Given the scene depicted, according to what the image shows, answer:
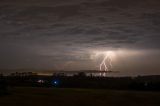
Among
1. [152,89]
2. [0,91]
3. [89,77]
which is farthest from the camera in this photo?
[89,77]

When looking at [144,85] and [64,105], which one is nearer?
[64,105]

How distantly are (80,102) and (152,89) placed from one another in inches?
1099

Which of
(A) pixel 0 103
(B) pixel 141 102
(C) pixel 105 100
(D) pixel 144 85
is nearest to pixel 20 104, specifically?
(A) pixel 0 103

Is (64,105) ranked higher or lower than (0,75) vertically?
lower

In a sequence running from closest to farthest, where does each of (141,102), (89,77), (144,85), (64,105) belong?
1. (64,105)
2. (141,102)
3. (144,85)
4. (89,77)

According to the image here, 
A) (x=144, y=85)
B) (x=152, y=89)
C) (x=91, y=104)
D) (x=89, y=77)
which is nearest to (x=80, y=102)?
(x=91, y=104)

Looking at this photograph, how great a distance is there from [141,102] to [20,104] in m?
13.8

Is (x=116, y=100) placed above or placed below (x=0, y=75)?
below

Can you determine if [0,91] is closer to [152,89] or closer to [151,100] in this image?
[151,100]

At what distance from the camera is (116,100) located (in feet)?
141

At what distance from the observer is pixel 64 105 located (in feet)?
125

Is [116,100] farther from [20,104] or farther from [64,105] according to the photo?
[20,104]

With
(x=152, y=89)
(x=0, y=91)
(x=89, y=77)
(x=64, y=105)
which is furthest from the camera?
(x=89, y=77)

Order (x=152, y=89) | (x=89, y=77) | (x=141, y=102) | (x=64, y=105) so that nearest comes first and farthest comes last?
(x=64, y=105)
(x=141, y=102)
(x=152, y=89)
(x=89, y=77)
